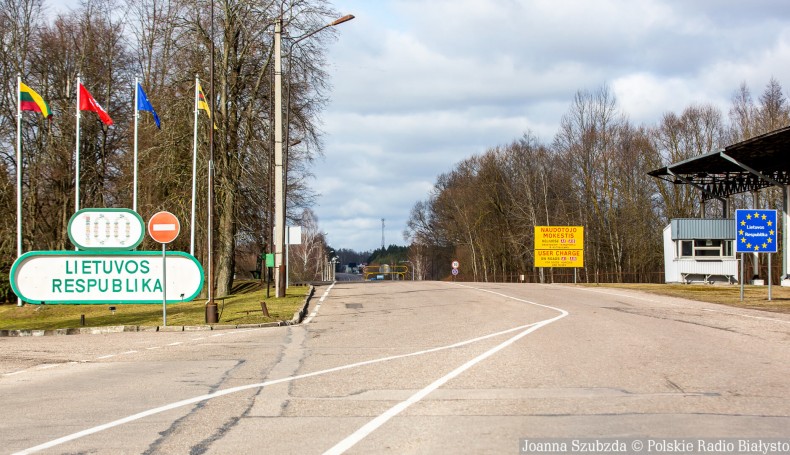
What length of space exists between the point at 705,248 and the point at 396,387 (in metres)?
42.2

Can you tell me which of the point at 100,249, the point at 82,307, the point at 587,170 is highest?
the point at 587,170

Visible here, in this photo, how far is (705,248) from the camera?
46812mm

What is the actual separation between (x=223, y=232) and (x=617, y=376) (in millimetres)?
27188

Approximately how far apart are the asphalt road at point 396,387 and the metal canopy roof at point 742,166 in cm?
2137

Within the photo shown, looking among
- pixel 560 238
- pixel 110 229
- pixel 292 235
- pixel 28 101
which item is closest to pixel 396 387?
pixel 110 229

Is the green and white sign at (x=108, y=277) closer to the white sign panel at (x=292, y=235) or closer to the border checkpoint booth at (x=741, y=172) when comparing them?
the white sign panel at (x=292, y=235)

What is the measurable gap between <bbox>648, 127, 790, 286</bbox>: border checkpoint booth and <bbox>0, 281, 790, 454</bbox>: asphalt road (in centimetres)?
2204

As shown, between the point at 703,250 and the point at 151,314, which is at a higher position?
the point at 703,250

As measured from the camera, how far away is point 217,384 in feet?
33.0

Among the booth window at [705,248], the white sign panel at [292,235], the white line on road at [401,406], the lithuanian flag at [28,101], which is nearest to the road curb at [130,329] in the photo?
the white line on road at [401,406]

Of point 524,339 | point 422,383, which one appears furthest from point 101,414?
point 524,339

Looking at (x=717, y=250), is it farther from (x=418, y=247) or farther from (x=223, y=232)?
(x=418, y=247)

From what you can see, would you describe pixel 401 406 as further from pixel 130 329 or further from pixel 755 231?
pixel 755 231

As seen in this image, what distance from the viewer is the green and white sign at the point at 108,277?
22016 millimetres
